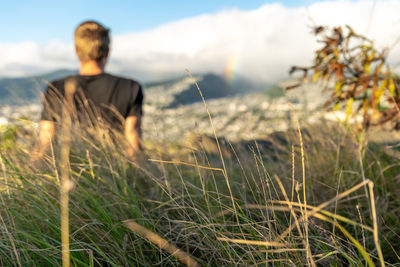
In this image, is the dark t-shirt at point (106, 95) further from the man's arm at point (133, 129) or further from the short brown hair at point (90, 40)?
the short brown hair at point (90, 40)

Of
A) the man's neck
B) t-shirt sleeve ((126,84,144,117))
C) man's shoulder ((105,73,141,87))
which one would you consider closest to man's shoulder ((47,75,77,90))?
the man's neck

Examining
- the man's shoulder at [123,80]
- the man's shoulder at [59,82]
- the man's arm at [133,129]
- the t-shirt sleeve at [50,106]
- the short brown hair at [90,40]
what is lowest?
the man's arm at [133,129]

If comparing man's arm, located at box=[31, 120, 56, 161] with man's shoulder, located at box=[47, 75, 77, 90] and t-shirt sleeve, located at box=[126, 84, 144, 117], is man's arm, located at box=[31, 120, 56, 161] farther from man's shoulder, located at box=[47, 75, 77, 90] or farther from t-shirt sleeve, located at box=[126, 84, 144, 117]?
t-shirt sleeve, located at box=[126, 84, 144, 117]

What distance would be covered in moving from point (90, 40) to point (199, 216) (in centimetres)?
265

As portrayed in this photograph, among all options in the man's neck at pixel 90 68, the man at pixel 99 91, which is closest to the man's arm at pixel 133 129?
the man at pixel 99 91

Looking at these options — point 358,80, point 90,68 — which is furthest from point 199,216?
point 90,68

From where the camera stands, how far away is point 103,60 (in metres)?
3.34

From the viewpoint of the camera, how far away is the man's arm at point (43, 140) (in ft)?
5.47

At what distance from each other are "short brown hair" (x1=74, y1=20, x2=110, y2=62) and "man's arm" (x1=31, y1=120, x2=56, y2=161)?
859 millimetres

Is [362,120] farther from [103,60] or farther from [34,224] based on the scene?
[103,60]

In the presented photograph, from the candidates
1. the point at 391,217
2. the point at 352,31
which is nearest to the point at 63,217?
the point at 391,217

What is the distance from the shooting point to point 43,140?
101 inches

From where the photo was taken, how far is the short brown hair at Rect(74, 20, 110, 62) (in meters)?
3.11

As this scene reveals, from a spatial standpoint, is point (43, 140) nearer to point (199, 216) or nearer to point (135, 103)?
point (135, 103)
